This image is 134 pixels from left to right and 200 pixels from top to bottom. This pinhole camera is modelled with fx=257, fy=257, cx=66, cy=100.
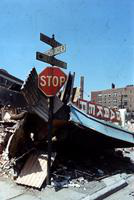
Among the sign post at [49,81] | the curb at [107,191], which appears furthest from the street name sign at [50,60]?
the curb at [107,191]

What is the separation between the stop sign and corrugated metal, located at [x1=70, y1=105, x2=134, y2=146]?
98 cm

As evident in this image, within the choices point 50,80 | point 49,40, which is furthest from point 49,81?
point 49,40

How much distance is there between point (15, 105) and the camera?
6.25 metres

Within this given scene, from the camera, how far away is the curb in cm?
538

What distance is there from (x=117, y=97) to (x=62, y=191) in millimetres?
89966

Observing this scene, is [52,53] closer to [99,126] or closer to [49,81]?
[49,81]

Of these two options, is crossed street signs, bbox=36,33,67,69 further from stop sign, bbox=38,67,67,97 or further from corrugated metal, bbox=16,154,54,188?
corrugated metal, bbox=16,154,54,188

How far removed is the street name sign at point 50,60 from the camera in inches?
246

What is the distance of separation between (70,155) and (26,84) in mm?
3497

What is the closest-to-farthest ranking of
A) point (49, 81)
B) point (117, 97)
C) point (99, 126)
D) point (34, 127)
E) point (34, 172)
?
1. point (49, 81)
2. point (34, 172)
3. point (34, 127)
4. point (99, 126)
5. point (117, 97)

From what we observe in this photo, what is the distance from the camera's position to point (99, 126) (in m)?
7.60

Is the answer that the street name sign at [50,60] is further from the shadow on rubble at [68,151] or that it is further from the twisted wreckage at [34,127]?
the shadow on rubble at [68,151]

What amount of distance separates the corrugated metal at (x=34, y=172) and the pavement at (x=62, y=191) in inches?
5.9

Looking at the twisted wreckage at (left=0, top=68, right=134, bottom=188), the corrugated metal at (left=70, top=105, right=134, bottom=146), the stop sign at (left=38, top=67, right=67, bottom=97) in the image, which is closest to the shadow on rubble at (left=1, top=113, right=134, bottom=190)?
the twisted wreckage at (left=0, top=68, right=134, bottom=188)
